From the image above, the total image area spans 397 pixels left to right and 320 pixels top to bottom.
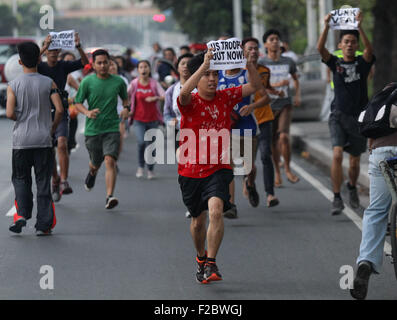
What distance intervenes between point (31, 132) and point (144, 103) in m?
5.03

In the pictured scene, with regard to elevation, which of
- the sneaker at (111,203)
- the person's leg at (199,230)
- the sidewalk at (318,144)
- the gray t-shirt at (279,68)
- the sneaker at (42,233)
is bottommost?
the sidewalk at (318,144)

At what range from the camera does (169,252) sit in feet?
28.8

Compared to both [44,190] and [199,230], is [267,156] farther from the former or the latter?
[199,230]

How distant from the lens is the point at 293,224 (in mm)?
10227

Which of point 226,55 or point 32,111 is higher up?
point 226,55

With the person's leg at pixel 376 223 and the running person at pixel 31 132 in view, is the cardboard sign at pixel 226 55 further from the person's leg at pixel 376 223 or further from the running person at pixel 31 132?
the running person at pixel 31 132

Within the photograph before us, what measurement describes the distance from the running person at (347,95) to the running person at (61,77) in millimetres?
2743

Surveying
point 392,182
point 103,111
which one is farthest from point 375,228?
point 103,111

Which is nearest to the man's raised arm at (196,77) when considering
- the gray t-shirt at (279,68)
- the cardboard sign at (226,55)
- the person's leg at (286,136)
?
the cardboard sign at (226,55)

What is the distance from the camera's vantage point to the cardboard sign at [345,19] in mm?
10117

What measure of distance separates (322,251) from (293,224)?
1.49 m
